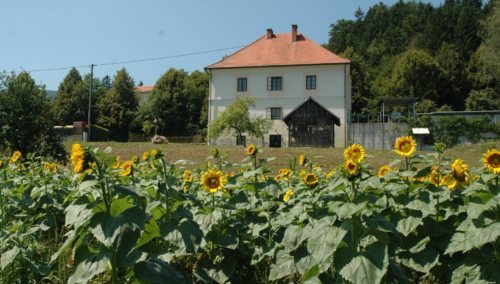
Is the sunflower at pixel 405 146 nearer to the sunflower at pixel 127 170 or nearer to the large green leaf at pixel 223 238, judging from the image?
the large green leaf at pixel 223 238

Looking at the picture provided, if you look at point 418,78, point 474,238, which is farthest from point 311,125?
point 474,238

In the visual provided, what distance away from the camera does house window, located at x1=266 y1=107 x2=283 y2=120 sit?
3822 cm

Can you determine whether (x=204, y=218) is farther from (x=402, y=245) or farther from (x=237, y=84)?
(x=237, y=84)

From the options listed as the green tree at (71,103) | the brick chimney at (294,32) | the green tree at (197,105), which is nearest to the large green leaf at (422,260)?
the brick chimney at (294,32)

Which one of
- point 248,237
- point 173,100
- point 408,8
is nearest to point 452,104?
point 408,8

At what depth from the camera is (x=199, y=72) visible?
2571 inches

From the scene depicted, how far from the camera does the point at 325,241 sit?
223cm

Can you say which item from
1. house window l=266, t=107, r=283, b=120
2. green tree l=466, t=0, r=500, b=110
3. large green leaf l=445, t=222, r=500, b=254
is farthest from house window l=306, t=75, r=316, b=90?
large green leaf l=445, t=222, r=500, b=254

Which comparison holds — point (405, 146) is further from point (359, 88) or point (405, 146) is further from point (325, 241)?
point (359, 88)

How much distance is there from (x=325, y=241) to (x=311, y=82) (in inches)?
1429

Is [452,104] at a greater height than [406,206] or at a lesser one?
greater

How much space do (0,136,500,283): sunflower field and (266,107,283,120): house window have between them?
113 ft

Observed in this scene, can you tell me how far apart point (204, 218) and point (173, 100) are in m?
52.1

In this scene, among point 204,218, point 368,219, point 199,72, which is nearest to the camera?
point 368,219
